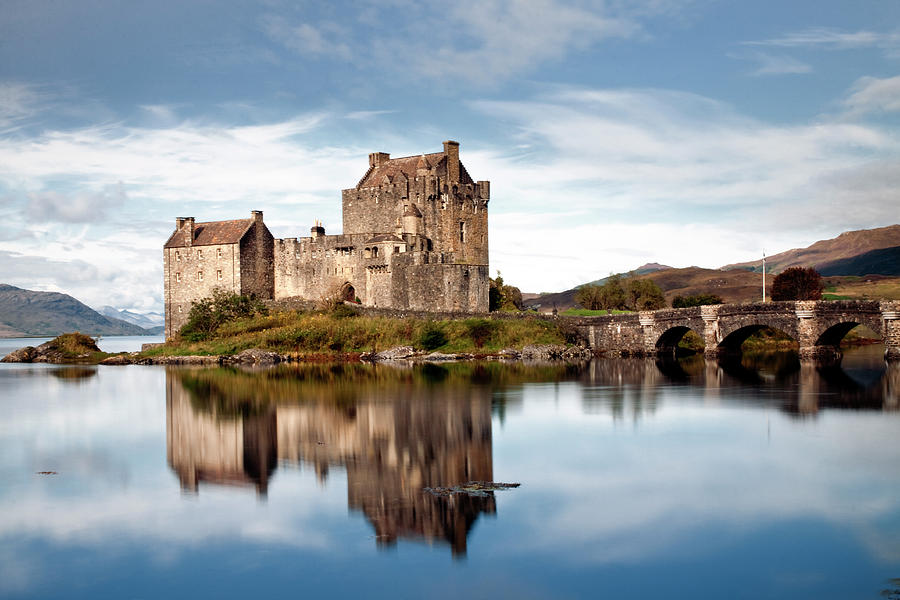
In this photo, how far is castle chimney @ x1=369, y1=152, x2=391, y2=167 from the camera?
63.3m

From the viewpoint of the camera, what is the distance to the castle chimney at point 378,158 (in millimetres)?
63312

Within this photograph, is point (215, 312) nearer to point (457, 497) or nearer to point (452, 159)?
point (452, 159)

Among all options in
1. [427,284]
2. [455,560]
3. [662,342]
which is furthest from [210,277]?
[455,560]

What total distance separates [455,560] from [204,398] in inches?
848

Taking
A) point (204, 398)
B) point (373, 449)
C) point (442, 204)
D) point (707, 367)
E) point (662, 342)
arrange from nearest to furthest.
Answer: point (373, 449) → point (204, 398) → point (707, 367) → point (662, 342) → point (442, 204)

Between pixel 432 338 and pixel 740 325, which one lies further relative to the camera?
pixel 432 338

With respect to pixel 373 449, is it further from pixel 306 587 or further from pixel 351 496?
pixel 306 587

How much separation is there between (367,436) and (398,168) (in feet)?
136

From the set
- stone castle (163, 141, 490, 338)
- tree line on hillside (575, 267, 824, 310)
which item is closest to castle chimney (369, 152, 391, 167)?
stone castle (163, 141, 490, 338)

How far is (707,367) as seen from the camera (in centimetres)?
4362

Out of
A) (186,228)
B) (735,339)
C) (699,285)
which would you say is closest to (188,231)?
(186,228)

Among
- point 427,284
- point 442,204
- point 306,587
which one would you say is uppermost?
point 442,204

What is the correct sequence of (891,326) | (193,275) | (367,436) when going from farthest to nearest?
(193,275)
(891,326)
(367,436)

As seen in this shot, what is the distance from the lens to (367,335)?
5391cm
